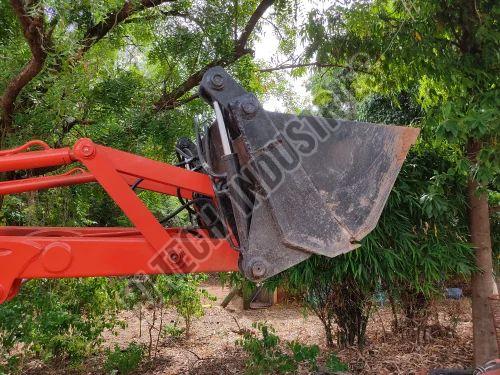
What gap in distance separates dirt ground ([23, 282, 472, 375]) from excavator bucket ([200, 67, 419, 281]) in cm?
244

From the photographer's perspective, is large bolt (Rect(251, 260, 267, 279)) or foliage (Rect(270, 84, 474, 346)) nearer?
large bolt (Rect(251, 260, 267, 279))

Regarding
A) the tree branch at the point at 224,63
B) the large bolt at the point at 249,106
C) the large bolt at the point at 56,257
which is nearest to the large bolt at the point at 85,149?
the large bolt at the point at 56,257

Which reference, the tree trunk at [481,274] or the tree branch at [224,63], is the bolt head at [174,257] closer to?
the tree trunk at [481,274]

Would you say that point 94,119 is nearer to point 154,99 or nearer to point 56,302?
point 154,99

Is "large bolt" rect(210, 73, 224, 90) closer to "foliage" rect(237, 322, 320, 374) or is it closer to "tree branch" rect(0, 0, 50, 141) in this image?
"tree branch" rect(0, 0, 50, 141)

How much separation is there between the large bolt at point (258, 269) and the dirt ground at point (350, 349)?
2586mm

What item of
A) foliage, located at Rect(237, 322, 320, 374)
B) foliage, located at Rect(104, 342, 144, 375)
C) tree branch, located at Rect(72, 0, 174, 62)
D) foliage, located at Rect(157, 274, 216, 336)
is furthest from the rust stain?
foliage, located at Rect(157, 274, 216, 336)

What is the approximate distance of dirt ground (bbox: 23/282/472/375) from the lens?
4.36 metres

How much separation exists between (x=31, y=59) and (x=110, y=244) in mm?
2425

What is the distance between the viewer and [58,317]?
4.27m

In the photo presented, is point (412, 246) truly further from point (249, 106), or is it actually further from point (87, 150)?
point (87, 150)

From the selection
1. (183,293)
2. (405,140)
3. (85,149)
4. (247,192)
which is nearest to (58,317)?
(183,293)

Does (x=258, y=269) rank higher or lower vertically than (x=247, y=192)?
lower

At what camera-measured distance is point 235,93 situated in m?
2.15
